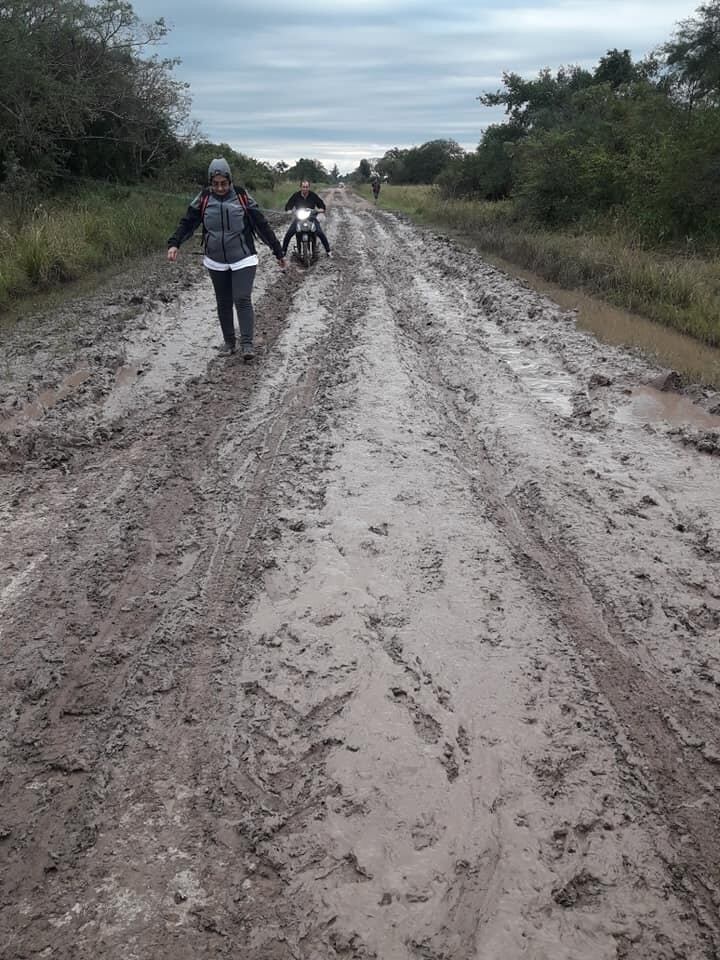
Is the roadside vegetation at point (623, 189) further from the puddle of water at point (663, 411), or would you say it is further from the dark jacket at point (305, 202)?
the dark jacket at point (305, 202)

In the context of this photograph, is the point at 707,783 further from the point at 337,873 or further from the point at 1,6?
the point at 1,6

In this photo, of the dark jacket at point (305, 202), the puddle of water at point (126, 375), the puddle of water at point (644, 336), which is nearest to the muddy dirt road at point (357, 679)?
the puddle of water at point (126, 375)

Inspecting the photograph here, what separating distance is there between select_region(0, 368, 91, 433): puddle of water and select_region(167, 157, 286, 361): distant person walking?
140 cm

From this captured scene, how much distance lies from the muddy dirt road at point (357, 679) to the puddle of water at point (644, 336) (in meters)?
1.29

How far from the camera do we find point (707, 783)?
213 cm

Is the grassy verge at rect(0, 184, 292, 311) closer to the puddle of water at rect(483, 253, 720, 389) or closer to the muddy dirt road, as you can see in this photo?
the muddy dirt road

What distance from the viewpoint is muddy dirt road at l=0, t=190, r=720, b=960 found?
1.76 metres

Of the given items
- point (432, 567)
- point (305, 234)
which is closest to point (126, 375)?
point (432, 567)

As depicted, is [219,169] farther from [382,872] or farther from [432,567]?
[382,872]

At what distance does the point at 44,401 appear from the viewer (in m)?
5.29

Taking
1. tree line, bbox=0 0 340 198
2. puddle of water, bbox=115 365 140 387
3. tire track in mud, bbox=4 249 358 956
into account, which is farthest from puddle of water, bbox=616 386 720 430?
tree line, bbox=0 0 340 198

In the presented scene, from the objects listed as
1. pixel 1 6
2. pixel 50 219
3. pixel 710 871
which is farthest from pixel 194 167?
pixel 710 871

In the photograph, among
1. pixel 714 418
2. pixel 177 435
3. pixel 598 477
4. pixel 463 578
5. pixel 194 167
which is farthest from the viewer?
pixel 194 167

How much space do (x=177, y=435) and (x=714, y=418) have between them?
4242 millimetres
